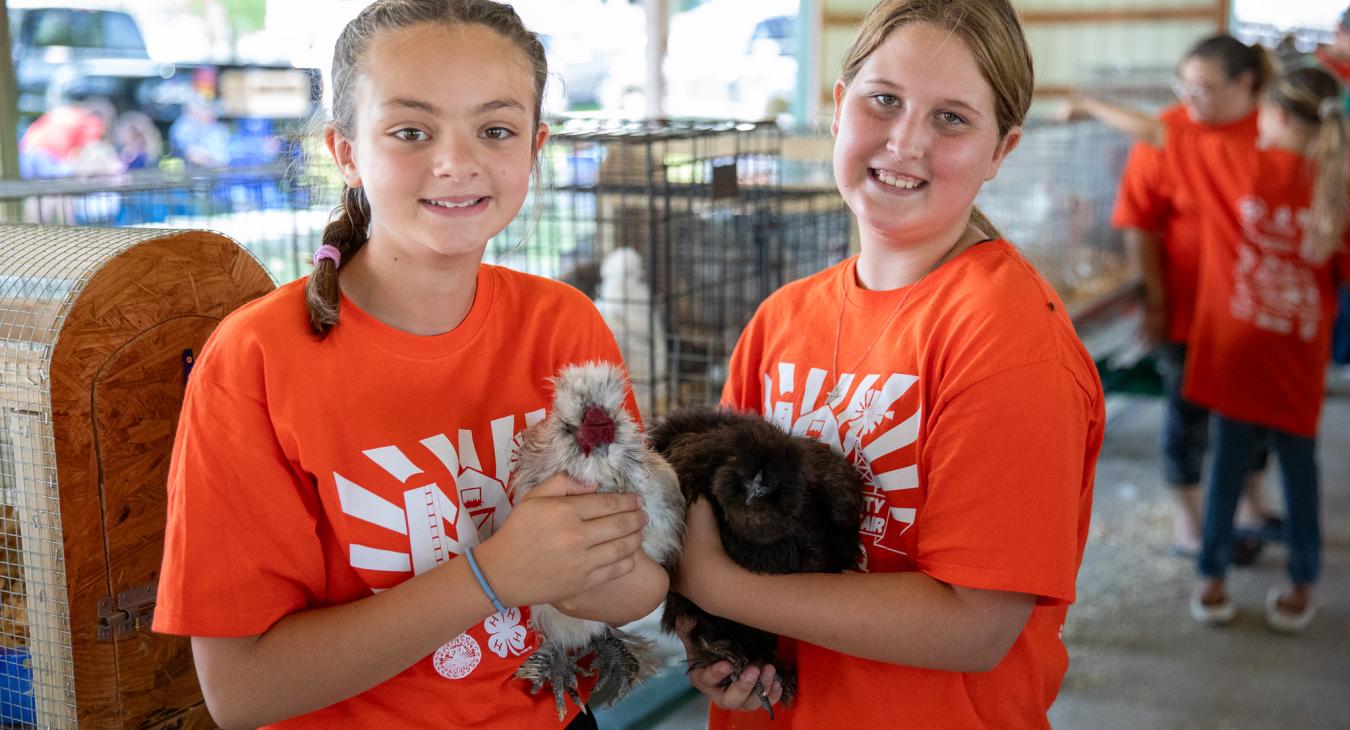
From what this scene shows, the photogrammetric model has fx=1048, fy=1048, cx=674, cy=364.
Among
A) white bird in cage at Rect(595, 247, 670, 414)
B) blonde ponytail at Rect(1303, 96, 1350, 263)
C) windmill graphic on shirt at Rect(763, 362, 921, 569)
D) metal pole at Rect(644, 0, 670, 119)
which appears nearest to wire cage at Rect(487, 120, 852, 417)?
white bird in cage at Rect(595, 247, 670, 414)

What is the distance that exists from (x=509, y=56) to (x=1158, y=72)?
699cm

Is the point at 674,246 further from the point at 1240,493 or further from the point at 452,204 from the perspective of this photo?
the point at 1240,493

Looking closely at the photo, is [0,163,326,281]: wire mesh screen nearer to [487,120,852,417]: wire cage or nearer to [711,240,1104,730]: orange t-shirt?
[487,120,852,417]: wire cage

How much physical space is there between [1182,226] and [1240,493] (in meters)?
0.93

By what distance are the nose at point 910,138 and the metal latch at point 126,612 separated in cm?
105

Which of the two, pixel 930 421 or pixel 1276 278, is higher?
pixel 930 421

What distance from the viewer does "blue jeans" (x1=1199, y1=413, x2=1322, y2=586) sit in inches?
135

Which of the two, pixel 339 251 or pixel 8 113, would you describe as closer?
pixel 339 251

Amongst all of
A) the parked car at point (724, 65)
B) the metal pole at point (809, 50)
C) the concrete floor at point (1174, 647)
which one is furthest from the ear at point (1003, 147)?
the metal pole at point (809, 50)

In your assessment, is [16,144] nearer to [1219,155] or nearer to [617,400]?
[617,400]

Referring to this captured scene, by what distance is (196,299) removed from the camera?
1.39 meters

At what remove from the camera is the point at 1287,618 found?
3416mm

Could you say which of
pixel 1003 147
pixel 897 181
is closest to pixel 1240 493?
pixel 1003 147

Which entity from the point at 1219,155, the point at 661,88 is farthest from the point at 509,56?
the point at 661,88
